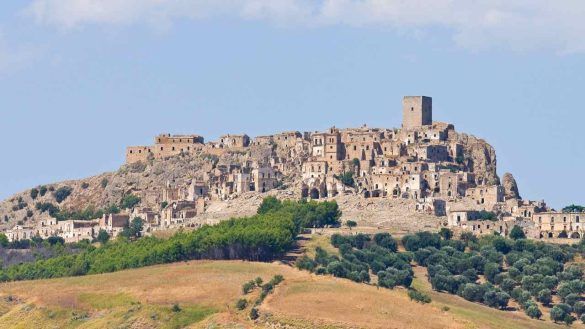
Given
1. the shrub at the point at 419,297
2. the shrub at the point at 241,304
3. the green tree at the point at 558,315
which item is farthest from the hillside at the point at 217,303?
the green tree at the point at 558,315

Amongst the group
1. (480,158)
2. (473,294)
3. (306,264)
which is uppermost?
(480,158)

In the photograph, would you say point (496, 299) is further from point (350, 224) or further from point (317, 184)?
point (317, 184)

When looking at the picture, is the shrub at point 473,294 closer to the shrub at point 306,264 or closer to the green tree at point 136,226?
the shrub at point 306,264

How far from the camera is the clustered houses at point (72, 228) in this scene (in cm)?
17975

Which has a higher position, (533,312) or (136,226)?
(136,226)

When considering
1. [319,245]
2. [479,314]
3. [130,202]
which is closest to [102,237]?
[130,202]

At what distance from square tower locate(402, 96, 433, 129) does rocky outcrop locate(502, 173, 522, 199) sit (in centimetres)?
1399

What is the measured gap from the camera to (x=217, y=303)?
126 m

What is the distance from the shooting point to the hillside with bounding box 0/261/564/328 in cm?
11894

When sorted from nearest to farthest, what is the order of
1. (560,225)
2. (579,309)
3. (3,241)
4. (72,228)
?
(579,309)
(560,225)
(3,241)
(72,228)

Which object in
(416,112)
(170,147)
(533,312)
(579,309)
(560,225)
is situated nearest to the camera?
(533,312)

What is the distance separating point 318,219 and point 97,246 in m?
25.4

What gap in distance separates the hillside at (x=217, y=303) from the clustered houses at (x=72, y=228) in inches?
1374

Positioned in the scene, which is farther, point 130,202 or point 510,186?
point 130,202
